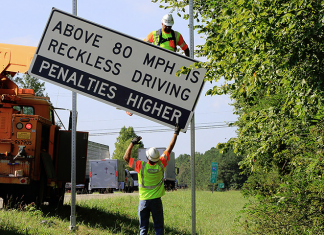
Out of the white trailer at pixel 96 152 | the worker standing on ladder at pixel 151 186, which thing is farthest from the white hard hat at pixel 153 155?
the white trailer at pixel 96 152

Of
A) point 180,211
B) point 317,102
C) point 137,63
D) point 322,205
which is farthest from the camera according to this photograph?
point 180,211

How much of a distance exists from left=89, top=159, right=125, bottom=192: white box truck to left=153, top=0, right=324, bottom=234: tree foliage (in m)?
23.6

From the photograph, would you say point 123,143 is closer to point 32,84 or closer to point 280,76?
point 32,84

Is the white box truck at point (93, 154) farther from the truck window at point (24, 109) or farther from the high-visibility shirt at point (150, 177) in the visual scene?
the high-visibility shirt at point (150, 177)

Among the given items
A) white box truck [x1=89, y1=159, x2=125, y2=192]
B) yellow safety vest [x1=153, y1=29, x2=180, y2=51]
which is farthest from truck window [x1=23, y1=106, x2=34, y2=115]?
white box truck [x1=89, y1=159, x2=125, y2=192]

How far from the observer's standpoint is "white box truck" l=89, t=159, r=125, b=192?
102 feet

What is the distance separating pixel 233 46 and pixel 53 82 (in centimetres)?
305

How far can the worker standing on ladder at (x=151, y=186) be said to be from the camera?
20.5 ft

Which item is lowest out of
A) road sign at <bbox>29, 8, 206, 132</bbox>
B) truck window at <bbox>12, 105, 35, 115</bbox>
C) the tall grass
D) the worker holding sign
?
the tall grass

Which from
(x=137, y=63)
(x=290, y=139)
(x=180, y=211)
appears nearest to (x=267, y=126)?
(x=290, y=139)

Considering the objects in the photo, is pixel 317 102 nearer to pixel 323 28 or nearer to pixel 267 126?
pixel 323 28

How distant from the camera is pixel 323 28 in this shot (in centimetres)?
570

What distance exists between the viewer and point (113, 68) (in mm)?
4555

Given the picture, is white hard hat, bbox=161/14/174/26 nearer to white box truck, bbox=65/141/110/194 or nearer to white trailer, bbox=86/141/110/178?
white box truck, bbox=65/141/110/194
